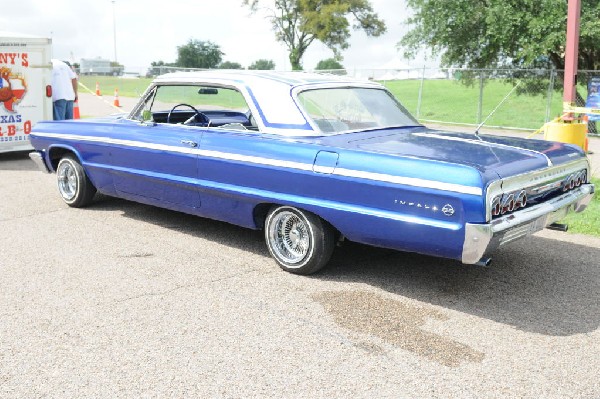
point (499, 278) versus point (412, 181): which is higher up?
point (412, 181)

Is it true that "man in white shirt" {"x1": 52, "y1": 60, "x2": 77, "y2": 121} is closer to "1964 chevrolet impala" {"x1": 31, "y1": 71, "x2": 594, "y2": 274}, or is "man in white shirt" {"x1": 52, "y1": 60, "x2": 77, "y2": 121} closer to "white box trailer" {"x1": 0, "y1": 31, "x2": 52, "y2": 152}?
"white box trailer" {"x1": 0, "y1": 31, "x2": 52, "y2": 152}

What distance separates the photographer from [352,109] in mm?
5727

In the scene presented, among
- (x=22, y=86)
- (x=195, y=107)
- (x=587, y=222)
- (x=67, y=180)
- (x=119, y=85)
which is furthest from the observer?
(x=119, y=85)

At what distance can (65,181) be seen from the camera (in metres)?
7.48

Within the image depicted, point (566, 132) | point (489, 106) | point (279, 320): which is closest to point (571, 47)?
point (566, 132)

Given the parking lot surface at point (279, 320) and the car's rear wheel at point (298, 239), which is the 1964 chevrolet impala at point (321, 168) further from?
the parking lot surface at point (279, 320)

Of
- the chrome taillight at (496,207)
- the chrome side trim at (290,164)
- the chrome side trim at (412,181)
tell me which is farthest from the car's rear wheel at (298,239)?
the chrome taillight at (496,207)

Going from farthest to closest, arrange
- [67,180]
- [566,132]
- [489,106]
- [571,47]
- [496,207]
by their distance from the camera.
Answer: [489,106], [571,47], [566,132], [67,180], [496,207]

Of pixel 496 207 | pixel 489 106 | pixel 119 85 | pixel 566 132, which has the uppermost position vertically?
pixel 119 85

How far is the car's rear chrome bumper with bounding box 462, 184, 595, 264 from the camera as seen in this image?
4.09 meters

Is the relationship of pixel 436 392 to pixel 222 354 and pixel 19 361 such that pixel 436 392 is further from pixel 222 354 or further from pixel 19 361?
pixel 19 361

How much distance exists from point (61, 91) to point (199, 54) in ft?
182

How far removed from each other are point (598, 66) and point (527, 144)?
49.5 ft

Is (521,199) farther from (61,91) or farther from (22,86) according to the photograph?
(61,91)
